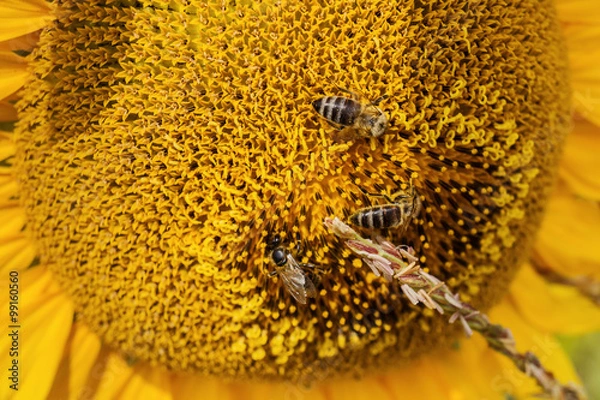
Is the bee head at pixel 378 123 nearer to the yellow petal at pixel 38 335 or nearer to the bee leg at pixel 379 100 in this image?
the bee leg at pixel 379 100

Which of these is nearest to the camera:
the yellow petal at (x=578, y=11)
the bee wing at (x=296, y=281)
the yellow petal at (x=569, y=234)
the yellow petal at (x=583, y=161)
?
the bee wing at (x=296, y=281)

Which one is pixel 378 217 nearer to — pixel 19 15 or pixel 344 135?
pixel 344 135

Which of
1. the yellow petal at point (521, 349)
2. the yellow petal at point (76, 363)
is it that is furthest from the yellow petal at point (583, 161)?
the yellow petal at point (76, 363)

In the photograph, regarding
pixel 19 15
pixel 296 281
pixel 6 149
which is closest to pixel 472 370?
pixel 296 281

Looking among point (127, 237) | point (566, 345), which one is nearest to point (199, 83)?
point (127, 237)

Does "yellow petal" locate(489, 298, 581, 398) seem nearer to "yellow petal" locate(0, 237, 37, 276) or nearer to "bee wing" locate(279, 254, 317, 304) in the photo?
"bee wing" locate(279, 254, 317, 304)

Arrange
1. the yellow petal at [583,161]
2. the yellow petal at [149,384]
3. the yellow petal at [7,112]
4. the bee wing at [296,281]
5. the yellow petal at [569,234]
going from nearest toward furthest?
the bee wing at [296,281] → the yellow petal at [7,112] → the yellow petal at [149,384] → the yellow petal at [583,161] → the yellow petal at [569,234]
